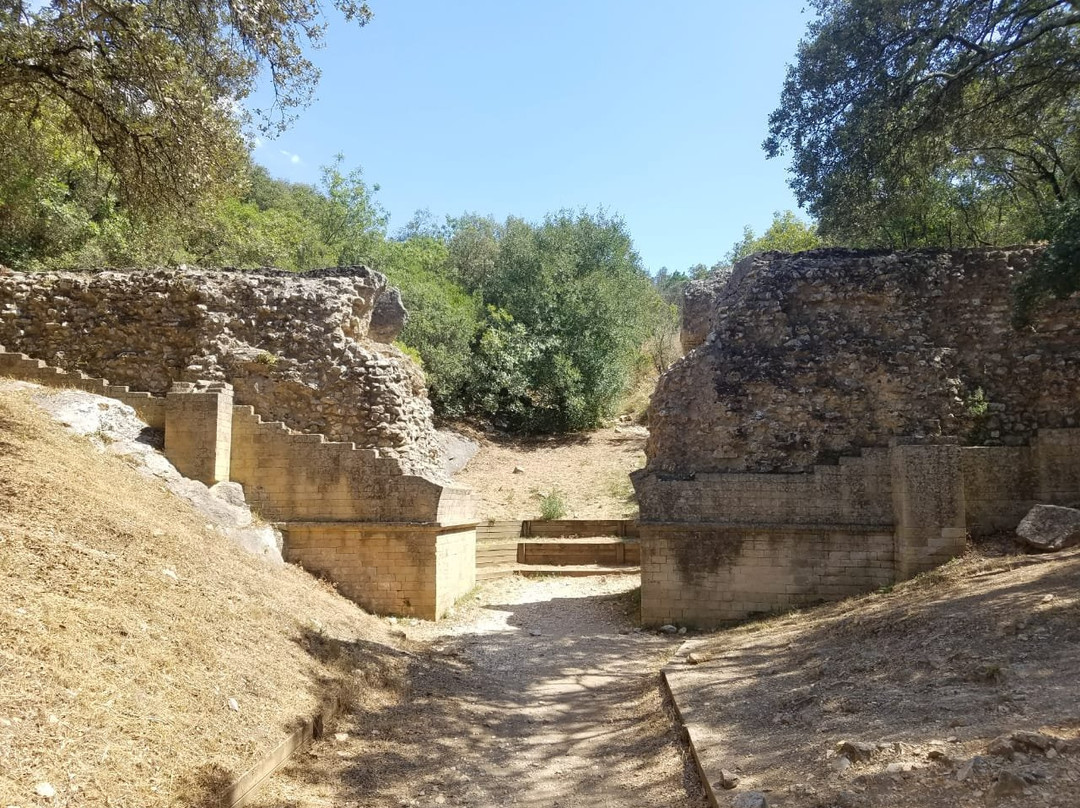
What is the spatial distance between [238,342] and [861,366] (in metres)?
10.3

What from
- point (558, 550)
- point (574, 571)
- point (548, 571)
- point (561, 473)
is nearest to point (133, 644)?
point (548, 571)

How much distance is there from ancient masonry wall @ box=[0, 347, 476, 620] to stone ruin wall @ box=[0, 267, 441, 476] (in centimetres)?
46

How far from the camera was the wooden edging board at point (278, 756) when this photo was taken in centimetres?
475

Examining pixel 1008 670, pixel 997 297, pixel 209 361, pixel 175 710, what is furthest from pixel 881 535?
pixel 209 361

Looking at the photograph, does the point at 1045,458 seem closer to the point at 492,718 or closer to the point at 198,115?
the point at 492,718

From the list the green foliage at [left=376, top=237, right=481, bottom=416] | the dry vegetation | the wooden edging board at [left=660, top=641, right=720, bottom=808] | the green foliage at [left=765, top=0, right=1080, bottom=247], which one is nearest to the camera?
the dry vegetation

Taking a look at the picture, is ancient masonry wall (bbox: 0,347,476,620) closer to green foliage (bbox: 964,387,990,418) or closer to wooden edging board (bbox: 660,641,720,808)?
wooden edging board (bbox: 660,641,720,808)

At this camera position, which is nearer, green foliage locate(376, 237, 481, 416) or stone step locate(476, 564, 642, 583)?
stone step locate(476, 564, 642, 583)

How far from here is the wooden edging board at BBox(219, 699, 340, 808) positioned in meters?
4.75

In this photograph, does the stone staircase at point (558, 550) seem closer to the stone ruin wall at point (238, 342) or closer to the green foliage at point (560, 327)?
the stone ruin wall at point (238, 342)

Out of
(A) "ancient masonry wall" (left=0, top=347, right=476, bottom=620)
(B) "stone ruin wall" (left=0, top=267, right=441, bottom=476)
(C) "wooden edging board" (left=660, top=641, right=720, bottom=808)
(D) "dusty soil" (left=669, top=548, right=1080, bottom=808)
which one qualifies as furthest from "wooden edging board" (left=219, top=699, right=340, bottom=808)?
(B) "stone ruin wall" (left=0, top=267, right=441, bottom=476)

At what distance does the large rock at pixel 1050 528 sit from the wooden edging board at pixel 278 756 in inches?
361

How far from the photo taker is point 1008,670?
5.53 meters

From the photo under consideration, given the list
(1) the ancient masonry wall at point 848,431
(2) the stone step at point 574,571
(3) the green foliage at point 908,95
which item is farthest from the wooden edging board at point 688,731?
(3) the green foliage at point 908,95
